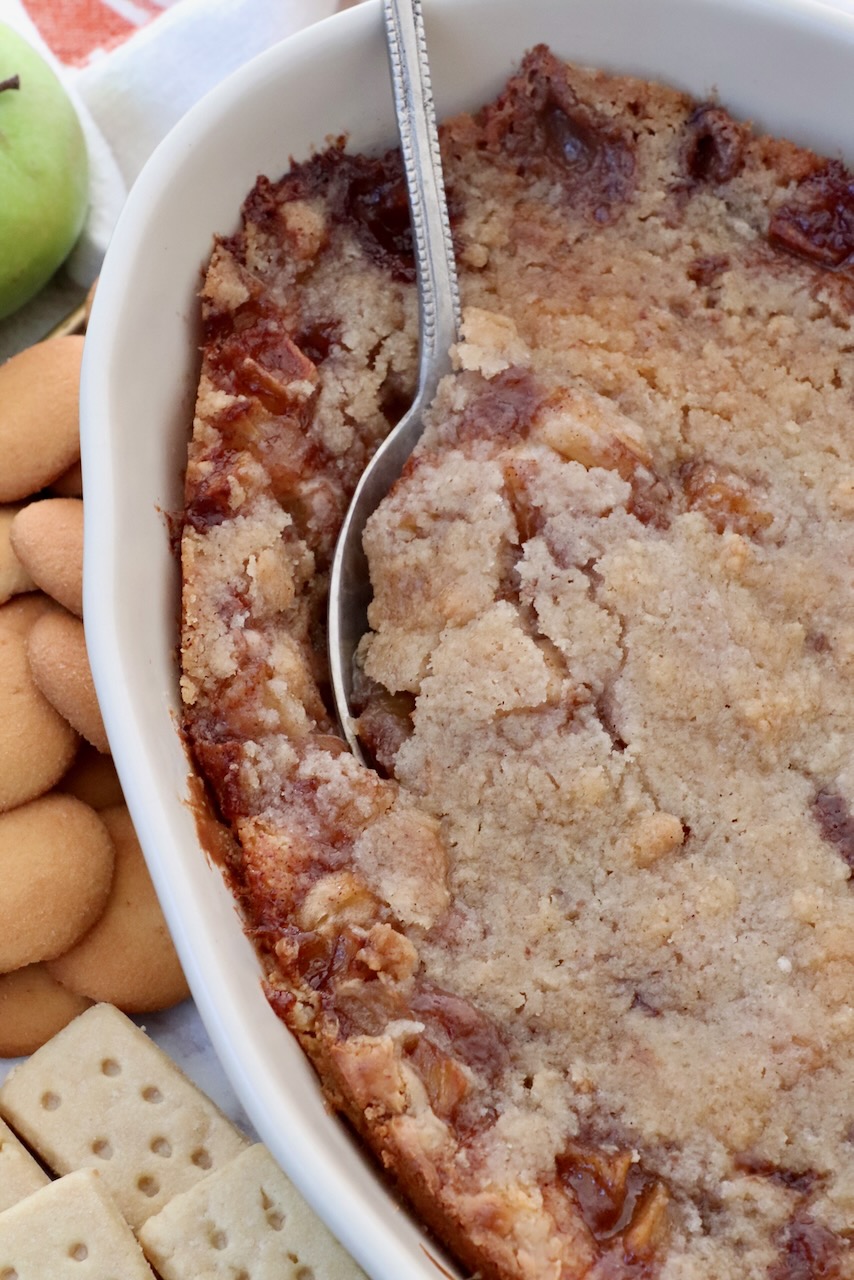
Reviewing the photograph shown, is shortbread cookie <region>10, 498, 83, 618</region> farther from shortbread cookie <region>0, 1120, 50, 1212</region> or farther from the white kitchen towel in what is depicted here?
shortbread cookie <region>0, 1120, 50, 1212</region>

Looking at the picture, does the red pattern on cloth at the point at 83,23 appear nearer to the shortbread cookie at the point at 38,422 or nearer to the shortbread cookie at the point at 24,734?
the shortbread cookie at the point at 38,422

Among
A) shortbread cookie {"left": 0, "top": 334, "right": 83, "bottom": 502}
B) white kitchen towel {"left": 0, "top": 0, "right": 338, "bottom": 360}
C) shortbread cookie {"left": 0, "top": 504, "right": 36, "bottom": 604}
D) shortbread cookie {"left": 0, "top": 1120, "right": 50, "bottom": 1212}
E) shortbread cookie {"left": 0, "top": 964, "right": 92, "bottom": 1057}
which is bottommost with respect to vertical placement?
shortbread cookie {"left": 0, "top": 1120, "right": 50, "bottom": 1212}

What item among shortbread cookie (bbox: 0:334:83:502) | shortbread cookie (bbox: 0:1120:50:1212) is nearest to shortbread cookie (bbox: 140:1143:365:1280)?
shortbread cookie (bbox: 0:1120:50:1212)

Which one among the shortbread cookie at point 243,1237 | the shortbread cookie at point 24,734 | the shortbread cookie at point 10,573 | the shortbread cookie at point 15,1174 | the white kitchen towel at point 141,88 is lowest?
the shortbread cookie at point 243,1237

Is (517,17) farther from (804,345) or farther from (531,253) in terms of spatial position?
(804,345)

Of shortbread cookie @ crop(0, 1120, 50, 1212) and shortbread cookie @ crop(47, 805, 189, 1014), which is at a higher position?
shortbread cookie @ crop(47, 805, 189, 1014)

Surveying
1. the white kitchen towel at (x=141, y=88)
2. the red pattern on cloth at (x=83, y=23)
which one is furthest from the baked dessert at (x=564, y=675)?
the red pattern on cloth at (x=83, y=23)

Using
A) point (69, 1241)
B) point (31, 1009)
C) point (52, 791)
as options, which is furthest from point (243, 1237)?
point (52, 791)

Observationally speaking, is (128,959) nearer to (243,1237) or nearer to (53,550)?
(243,1237)
